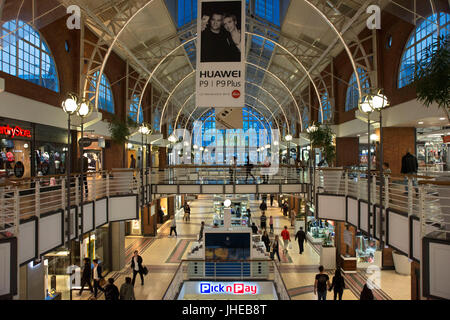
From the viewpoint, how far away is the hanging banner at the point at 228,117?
38.1ft

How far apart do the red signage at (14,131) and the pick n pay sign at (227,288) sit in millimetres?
10449

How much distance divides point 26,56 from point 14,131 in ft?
11.7

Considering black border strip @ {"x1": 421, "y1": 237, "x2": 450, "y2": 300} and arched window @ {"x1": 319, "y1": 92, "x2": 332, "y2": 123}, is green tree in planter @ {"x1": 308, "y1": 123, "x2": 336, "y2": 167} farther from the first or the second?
black border strip @ {"x1": 421, "y1": 237, "x2": 450, "y2": 300}

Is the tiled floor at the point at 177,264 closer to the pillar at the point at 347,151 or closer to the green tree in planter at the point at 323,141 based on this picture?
the green tree in planter at the point at 323,141

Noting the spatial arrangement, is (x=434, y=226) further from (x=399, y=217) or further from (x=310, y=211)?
(x=310, y=211)

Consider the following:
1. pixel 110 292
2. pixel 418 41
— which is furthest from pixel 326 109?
pixel 110 292

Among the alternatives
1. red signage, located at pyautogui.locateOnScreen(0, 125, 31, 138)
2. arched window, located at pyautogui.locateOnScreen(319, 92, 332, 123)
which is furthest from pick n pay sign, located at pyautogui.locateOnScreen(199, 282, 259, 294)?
arched window, located at pyautogui.locateOnScreen(319, 92, 332, 123)

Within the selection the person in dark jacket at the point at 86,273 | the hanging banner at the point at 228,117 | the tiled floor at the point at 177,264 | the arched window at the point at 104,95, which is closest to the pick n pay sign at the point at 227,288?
the tiled floor at the point at 177,264

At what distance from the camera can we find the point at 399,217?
27.9ft

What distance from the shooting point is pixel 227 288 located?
14.8 meters

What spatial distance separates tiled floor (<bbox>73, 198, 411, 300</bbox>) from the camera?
47.2 ft

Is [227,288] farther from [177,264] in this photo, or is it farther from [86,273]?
[86,273]

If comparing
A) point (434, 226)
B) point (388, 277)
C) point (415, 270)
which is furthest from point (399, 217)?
point (388, 277)
